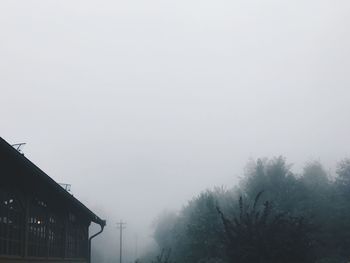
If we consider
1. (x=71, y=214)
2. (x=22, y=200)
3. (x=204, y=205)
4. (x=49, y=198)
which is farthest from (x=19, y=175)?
(x=204, y=205)

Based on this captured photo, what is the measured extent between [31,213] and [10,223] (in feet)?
7.03

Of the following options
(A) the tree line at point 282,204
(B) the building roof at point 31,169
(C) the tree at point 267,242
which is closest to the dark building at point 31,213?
(B) the building roof at point 31,169

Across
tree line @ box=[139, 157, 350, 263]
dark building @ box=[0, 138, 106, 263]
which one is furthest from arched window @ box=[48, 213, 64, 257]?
tree line @ box=[139, 157, 350, 263]

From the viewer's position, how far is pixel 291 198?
177ft

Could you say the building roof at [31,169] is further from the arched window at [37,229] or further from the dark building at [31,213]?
the arched window at [37,229]

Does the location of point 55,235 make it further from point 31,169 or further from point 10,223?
point 31,169

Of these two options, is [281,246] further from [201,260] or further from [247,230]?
[201,260]

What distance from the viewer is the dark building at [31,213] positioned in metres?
13.5

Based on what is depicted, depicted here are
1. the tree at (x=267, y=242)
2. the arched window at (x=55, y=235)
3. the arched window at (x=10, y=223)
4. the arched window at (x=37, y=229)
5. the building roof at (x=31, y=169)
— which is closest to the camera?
the tree at (x=267, y=242)

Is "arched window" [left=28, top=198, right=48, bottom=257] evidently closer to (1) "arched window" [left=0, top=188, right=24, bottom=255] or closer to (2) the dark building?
(2) the dark building

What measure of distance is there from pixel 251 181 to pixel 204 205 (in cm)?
599

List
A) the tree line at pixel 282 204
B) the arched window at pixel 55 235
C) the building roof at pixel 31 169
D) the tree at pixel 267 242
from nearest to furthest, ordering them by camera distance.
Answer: the tree at pixel 267 242
the building roof at pixel 31 169
the arched window at pixel 55 235
the tree line at pixel 282 204

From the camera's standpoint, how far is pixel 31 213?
1645 centimetres

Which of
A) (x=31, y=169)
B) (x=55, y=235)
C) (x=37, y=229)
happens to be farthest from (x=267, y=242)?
(x=55, y=235)
